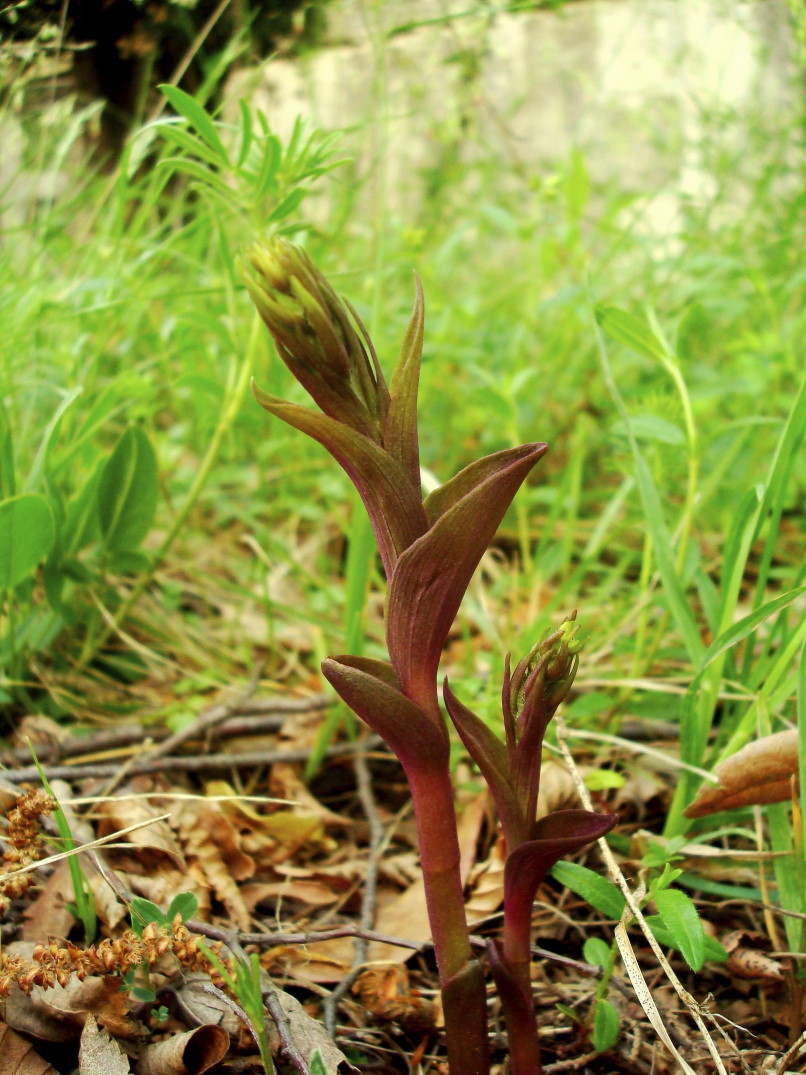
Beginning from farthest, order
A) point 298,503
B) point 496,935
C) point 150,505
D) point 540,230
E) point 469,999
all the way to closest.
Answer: point 540,230 → point 298,503 → point 150,505 → point 496,935 → point 469,999

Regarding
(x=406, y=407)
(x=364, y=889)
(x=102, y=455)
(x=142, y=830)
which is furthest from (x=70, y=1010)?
(x=102, y=455)

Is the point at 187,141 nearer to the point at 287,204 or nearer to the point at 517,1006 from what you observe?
the point at 287,204

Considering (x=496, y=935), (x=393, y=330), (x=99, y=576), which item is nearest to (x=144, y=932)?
(x=496, y=935)

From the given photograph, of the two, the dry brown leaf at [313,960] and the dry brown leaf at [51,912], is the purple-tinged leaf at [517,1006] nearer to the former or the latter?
the dry brown leaf at [313,960]

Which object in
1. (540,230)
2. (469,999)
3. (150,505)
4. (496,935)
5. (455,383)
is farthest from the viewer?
(540,230)

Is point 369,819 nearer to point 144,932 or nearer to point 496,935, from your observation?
point 496,935

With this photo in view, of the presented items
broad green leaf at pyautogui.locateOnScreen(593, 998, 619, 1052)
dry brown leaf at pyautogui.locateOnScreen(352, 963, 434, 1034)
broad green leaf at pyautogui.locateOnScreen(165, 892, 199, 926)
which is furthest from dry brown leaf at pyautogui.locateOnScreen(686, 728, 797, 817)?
broad green leaf at pyautogui.locateOnScreen(165, 892, 199, 926)
